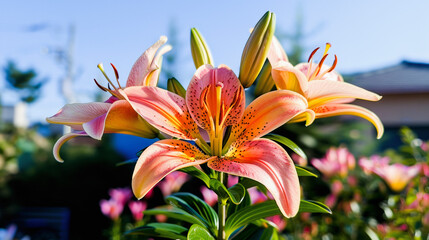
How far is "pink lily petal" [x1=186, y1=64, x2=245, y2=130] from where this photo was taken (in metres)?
0.58

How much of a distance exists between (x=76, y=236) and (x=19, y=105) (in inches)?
957

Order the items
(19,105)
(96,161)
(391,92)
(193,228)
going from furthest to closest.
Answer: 1. (19,105)
2. (391,92)
3. (96,161)
4. (193,228)

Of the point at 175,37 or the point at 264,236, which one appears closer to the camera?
the point at 264,236

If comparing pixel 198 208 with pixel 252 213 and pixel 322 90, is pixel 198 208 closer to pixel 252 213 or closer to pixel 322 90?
pixel 252 213

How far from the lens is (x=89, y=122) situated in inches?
22.2

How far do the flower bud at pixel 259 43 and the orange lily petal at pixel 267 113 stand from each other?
0.08 metres

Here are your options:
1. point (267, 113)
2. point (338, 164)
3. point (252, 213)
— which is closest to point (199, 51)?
point (267, 113)

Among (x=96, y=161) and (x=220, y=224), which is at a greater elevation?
(x=220, y=224)

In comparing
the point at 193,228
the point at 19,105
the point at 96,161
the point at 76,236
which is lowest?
the point at 19,105

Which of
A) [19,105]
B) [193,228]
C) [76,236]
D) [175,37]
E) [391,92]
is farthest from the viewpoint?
[19,105]

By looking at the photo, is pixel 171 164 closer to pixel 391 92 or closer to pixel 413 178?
pixel 413 178

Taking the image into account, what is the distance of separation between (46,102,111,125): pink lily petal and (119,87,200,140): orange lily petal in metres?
0.08

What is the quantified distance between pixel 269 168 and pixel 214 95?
0.15m

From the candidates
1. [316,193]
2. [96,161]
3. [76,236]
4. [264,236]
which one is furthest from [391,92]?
[264,236]
